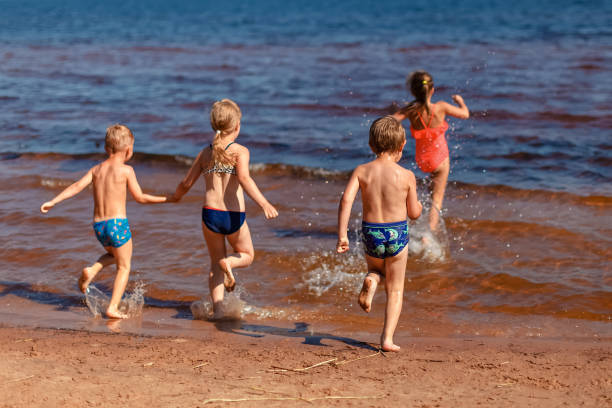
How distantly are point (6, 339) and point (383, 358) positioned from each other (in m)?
2.41

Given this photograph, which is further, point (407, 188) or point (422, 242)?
point (422, 242)

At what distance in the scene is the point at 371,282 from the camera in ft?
14.5

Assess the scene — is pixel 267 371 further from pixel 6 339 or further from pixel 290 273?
pixel 290 273

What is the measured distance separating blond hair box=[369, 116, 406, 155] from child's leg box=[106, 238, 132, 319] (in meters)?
2.07

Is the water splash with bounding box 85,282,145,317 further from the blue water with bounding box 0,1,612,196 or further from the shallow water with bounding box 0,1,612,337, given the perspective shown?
the blue water with bounding box 0,1,612,196

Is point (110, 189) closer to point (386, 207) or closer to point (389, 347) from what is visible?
point (386, 207)

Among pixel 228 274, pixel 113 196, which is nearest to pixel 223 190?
pixel 228 274

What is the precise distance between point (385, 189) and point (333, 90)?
12538mm

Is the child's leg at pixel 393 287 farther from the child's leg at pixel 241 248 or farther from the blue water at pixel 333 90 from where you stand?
the blue water at pixel 333 90

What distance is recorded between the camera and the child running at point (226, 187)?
4914mm

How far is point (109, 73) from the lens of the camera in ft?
69.0

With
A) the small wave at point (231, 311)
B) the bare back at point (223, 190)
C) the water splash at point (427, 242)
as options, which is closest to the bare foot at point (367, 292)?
the small wave at point (231, 311)

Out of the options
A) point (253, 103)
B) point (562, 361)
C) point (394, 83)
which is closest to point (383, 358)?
→ point (562, 361)

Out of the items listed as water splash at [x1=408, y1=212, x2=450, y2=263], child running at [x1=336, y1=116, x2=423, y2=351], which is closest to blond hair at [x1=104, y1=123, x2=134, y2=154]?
child running at [x1=336, y1=116, x2=423, y2=351]
